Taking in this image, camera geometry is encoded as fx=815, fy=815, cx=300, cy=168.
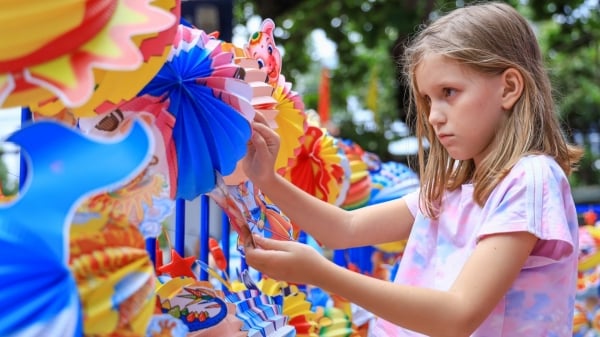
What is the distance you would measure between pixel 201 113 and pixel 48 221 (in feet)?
1.28

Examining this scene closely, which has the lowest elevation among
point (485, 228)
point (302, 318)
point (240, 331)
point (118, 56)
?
point (302, 318)

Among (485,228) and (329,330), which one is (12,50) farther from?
(329,330)

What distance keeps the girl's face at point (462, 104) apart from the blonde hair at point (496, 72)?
0.04 ft

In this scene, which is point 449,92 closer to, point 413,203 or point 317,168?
point 413,203

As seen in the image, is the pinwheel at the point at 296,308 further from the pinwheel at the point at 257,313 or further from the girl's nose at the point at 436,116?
the girl's nose at the point at 436,116

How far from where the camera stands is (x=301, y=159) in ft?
6.26

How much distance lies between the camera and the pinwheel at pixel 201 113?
1085 millimetres

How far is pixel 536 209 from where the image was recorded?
1.16 meters

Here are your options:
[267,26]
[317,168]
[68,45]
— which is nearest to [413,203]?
[267,26]

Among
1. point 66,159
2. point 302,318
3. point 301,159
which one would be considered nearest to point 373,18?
point 301,159

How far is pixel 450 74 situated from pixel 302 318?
0.60m

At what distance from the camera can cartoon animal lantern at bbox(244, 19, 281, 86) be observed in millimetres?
1397

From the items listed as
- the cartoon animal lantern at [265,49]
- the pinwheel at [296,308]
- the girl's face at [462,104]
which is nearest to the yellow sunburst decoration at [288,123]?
the cartoon animal lantern at [265,49]

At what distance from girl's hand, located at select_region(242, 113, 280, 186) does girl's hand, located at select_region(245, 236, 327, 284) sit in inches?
8.5
